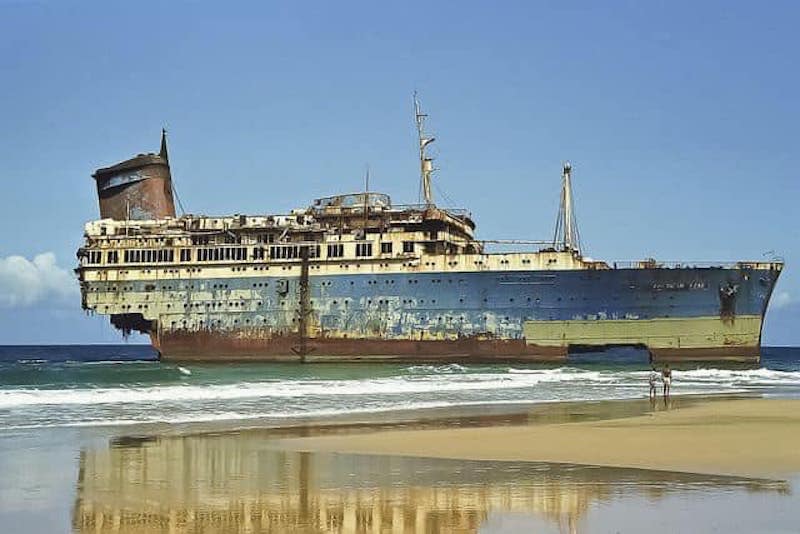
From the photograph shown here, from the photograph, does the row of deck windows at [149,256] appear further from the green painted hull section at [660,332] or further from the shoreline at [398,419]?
the shoreline at [398,419]

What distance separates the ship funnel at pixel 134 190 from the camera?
50.9 meters

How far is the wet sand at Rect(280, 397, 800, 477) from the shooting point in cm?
1264

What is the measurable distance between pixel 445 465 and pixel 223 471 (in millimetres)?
2967

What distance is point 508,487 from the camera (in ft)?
34.8

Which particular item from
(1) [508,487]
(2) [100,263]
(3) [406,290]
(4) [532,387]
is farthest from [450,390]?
(2) [100,263]

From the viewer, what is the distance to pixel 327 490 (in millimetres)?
10516

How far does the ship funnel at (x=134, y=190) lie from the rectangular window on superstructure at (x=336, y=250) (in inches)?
478

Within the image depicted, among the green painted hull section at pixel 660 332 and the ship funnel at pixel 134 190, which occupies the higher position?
the ship funnel at pixel 134 190

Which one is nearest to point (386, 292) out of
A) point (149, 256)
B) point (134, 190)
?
point (149, 256)

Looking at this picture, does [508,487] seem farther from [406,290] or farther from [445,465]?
[406,290]

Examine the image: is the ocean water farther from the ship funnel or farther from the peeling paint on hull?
the ship funnel

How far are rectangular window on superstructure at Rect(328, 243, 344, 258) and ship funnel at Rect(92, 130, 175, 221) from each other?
12.1 metres

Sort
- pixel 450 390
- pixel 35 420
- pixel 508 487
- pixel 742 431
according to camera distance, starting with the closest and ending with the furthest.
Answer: pixel 508 487, pixel 742 431, pixel 35 420, pixel 450 390

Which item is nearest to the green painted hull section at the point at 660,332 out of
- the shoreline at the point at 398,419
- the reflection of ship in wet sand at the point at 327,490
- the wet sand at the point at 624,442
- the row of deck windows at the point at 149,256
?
the shoreline at the point at 398,419
